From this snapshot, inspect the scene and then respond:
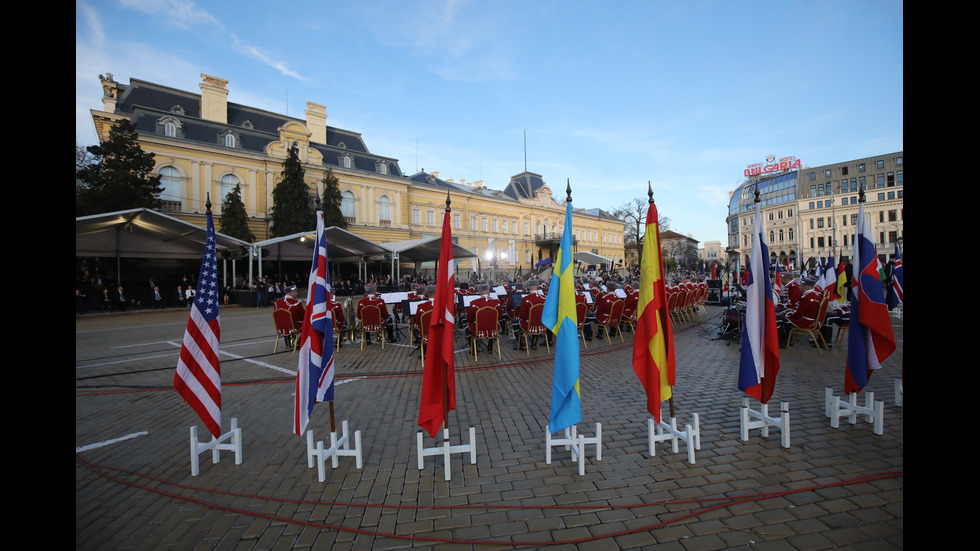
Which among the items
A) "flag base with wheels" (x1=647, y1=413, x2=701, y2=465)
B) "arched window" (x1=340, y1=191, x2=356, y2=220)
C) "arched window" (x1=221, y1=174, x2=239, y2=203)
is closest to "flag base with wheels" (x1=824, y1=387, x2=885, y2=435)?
"flag base with wheels" (x1=647, y1=413, x2=701, y2=465)

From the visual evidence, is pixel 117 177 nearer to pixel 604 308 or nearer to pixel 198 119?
pixel 198 119

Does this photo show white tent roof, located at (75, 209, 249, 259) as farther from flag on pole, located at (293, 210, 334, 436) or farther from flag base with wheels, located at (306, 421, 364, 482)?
flag base with wheels, located at (306, 421, 364, 482)

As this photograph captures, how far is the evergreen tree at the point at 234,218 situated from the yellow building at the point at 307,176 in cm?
201

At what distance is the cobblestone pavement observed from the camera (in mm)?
2586

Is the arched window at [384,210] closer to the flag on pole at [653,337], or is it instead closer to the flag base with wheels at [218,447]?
the flag base with wheels at [218,447]

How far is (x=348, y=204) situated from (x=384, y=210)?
12.1ft

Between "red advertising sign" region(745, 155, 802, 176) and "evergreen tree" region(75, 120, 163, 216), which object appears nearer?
"evergreen tree" region(75, 120, 163, 216)

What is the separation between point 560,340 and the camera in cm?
353
